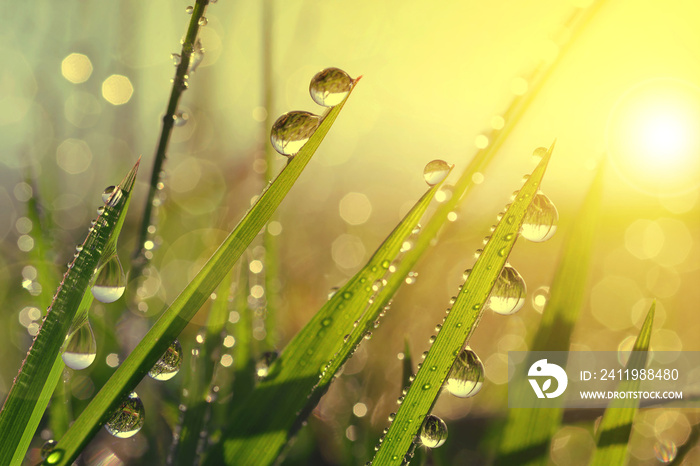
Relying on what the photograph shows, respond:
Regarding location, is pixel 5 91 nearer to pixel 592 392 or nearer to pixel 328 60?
pixel 328 60

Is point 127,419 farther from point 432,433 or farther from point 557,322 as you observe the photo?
point 557,322

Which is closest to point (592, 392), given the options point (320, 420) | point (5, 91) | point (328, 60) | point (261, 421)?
point (320, 420)

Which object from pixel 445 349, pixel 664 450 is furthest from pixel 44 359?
pixel 664 450

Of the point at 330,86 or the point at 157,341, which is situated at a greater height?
the point at 330,86

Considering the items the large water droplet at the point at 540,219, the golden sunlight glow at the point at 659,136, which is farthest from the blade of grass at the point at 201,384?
the golden sunlight glow at the point at 659,136

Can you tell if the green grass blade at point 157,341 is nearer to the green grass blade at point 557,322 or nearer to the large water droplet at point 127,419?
the large water droplet at point 127,419

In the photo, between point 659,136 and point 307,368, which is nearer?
point 307,368
